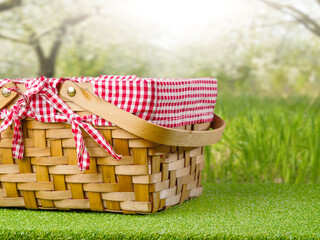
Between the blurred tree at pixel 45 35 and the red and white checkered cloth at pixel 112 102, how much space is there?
3.83m

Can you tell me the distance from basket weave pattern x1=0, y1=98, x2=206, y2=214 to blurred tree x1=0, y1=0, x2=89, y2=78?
3801 millimetres

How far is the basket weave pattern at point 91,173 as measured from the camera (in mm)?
1035

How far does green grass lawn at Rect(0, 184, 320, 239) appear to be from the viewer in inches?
37.1

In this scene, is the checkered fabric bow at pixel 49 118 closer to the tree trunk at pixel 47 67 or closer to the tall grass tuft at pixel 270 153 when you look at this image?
the tall grass tuft at pixel 270 153

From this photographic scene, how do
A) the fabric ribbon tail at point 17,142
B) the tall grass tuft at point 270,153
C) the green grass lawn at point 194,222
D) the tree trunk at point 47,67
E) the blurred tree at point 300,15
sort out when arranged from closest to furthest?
the green grass lawn at point 194,222, the fabric ribbon tail at point 17,142, the tall grass tuft at point 270,153, the blurred tree at point 300,15, the tree trunk at point 47,67

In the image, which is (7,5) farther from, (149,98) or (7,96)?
(149,98)

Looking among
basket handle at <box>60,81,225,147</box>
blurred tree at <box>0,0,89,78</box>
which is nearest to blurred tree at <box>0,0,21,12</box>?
blurred tree at <box>0,0,89,78</box>

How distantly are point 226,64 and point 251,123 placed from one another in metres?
2.84

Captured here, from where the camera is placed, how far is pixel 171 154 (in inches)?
43.0

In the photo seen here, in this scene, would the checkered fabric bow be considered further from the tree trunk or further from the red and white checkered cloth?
the tree trunk

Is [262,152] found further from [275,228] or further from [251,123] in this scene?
[275,228]

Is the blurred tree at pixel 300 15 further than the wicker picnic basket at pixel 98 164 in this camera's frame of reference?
Yes

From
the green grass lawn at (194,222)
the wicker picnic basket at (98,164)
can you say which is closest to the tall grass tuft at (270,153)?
the green grass lawn at (194,222)

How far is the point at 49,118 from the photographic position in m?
1.08
